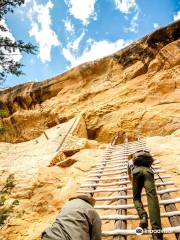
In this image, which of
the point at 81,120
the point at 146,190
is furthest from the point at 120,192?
the point at 81,120

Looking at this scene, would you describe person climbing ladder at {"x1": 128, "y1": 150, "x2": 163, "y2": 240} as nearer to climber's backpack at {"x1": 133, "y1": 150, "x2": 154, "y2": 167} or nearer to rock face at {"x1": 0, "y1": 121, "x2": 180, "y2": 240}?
climber's backpack at {"x1": 133, "y1": 150, "x2": 154, "y2": 167}

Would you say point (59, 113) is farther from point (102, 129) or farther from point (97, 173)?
point (97, 173)

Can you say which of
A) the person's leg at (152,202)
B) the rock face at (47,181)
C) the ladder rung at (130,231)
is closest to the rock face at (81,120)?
the rock face at (47,181)

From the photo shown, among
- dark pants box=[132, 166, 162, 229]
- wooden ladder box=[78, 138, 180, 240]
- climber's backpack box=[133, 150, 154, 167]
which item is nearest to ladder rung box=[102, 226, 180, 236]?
wooden ladder box=[78, 138, 180, 240]

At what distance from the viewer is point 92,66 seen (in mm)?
17141

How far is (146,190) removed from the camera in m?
3.79

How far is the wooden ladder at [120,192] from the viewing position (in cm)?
387

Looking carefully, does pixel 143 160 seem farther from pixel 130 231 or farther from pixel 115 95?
pixel 115 95

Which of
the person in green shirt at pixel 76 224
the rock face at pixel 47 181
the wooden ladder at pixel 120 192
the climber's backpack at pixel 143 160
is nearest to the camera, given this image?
the person in green shirt at pixel 76 224

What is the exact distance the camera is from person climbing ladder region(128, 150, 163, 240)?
11.7 ft

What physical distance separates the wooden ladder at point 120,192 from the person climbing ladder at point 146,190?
127 millimetres

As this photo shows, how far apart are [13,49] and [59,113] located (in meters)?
8.99

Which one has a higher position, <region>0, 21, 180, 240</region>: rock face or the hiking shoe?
<region>0, 21, 180, 240</region>: rock face

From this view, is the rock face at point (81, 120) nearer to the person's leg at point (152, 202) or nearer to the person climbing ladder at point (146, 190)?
the person climbing ladder at point (146, 190)
